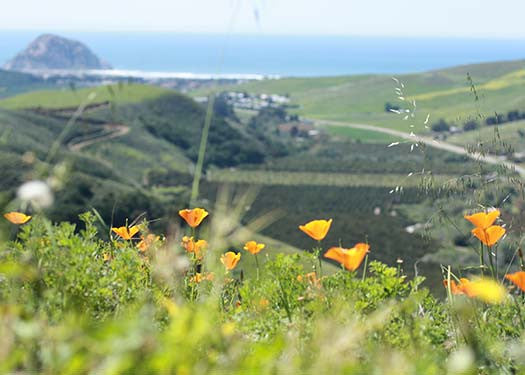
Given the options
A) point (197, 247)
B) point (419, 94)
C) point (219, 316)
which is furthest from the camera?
point (419, 94)

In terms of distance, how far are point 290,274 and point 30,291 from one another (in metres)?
0.94

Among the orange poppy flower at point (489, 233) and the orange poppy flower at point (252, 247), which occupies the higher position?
the orange poppy flower at point (489, 233)

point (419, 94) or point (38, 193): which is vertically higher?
point (38, 193)

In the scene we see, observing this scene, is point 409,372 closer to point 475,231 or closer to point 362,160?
point 475,231

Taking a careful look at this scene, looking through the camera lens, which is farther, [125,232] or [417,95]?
[417,95]

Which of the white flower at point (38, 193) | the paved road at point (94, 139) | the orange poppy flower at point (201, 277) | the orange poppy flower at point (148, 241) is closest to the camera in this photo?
the white flower at point (38, 193)

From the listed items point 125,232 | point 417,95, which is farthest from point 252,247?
point 417,95

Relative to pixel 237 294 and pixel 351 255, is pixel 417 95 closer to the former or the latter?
pixel 237 294

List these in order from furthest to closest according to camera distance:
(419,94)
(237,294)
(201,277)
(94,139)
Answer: (419,94) < (94,139) < (237,294) < (201,277)

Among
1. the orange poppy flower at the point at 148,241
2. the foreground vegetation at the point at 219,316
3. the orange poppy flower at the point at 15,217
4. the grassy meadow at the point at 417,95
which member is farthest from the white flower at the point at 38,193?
the grassy meadow at the point at 417,95

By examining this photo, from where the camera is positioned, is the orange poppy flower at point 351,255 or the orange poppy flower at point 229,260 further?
the orange poppy flower at point 229,260

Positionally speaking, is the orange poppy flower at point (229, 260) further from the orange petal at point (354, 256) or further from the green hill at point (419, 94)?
the green hill at point (419, 94)

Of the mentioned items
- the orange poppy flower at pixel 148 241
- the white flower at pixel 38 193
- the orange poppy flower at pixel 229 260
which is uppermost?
the white flower at pixel 38 193

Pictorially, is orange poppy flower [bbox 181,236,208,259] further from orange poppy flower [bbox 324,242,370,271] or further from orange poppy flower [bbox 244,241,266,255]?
orange poppy flower [bbox 324,242,370,271]
